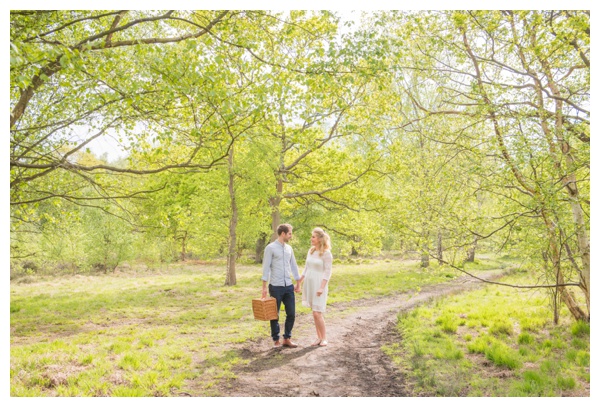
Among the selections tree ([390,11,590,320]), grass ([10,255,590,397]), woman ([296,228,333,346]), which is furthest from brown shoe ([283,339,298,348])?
tree ([390,11,590,320])

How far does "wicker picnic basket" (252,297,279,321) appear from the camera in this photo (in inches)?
226

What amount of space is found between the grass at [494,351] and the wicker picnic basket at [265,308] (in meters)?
1.87

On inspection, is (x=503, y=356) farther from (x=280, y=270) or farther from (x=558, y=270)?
(x=280, y=270)

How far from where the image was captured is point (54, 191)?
26.2ft

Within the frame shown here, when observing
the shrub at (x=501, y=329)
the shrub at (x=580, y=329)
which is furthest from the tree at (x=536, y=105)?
the shrub at (x=501, y=329)

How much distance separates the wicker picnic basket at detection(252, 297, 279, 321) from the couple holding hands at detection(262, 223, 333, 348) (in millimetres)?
243

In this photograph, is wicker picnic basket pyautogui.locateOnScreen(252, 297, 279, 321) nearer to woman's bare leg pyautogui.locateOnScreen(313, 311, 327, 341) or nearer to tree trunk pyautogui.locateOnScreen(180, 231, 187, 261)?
woman's bare leg pyautogui.locateOnScreen(313, 311, 327, 341)

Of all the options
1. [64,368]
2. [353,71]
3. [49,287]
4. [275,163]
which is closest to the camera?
[64,368]

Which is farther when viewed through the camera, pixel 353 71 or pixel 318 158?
pixel 318 158

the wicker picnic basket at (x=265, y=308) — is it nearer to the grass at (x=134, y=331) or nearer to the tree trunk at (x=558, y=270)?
the grass at (x=134, y=331)

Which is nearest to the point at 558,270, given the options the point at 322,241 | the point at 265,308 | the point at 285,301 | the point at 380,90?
the point at 322,241

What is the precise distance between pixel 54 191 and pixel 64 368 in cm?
409
